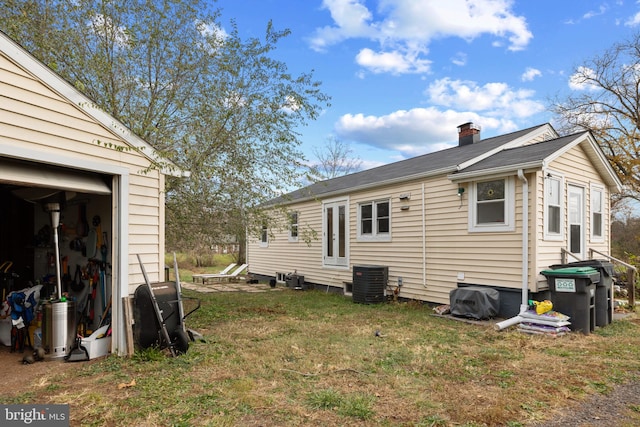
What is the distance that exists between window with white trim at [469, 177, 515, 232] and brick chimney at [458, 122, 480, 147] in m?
3.72

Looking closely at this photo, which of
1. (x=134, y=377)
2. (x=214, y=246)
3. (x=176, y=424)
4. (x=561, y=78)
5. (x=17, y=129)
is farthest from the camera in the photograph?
(x=561, y=78)

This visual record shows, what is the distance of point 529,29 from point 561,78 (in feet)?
30.0

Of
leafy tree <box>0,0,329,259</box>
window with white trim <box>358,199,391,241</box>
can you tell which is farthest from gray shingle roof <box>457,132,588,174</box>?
leafy tree <box>0,0,329,259</box>

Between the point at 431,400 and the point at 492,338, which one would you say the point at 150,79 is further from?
the point at 492,338

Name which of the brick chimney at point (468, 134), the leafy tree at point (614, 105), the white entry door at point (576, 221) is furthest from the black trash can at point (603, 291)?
the leafy tree at point (614, 105)

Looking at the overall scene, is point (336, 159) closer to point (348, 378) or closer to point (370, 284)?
point (370, 284)

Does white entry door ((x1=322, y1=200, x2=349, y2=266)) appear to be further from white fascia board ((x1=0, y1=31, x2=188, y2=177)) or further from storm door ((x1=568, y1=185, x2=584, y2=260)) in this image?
white fascia board ((x1=0, y1=31, x2=188, y2=177))

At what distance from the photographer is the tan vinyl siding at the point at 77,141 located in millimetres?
3523

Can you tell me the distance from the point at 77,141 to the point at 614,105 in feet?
64.0

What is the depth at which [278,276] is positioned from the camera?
13883 mm

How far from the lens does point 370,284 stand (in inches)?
349

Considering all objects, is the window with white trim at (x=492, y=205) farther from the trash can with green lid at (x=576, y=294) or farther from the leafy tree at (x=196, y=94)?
the leafy tree at (x=196, y=94)

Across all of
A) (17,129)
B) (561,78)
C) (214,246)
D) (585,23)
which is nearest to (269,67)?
(214,246)

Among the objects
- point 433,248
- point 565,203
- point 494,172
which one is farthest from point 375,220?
point 565,203
